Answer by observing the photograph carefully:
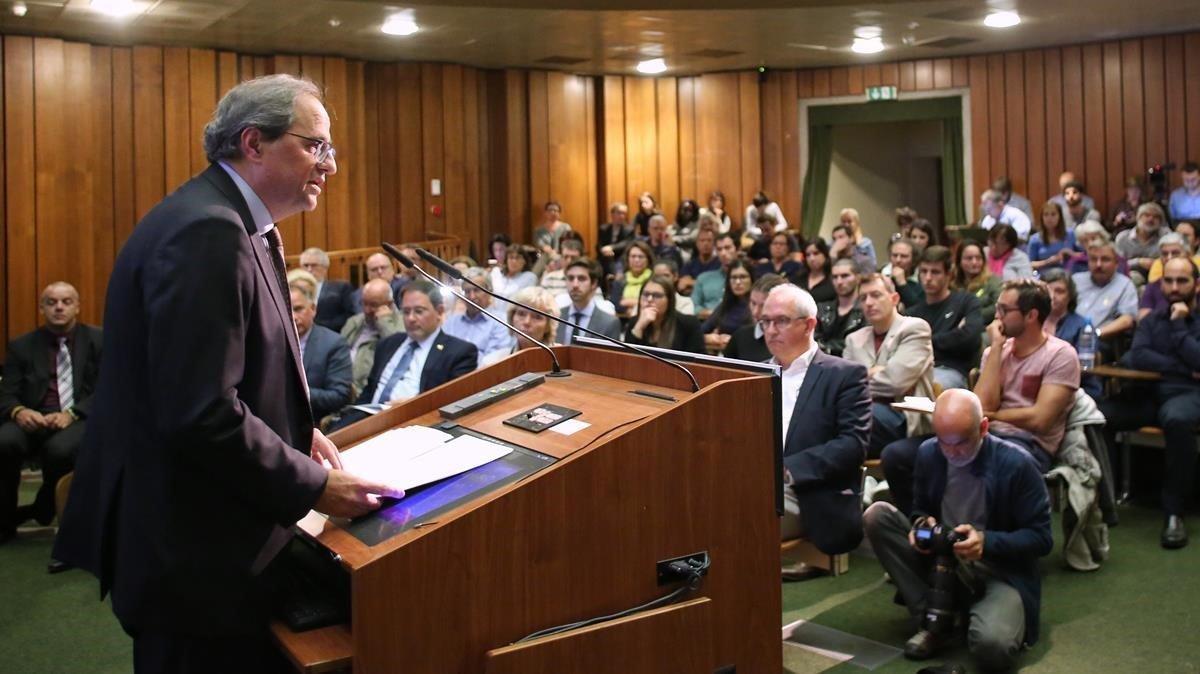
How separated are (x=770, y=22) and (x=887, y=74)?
3221mm

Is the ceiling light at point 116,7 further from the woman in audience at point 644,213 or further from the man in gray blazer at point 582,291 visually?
the woman in audience at point 644,213

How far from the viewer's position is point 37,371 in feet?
17.0

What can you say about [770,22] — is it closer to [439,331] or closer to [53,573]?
[439,331]

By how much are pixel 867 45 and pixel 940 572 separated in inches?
339

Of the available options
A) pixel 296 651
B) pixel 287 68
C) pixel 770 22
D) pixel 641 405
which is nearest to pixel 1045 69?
pixel 770 22

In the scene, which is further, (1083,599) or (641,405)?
(1083,599)

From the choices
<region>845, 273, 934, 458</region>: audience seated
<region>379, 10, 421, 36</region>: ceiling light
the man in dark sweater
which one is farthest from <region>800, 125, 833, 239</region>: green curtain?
<region>845, 273, 934, 458</region>: audience seated

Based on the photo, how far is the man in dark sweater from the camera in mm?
5379

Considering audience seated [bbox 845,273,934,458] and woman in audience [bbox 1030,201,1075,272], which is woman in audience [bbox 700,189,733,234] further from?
audience seated [bbox 845,273,934,458]

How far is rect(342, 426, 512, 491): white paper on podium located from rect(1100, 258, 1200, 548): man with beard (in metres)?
3.61

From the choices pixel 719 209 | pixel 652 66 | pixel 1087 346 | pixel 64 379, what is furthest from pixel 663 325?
pixel 719 209

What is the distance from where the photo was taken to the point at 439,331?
4824 mm

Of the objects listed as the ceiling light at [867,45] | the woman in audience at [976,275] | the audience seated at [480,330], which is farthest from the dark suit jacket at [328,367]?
the ceiling light at [867,45]

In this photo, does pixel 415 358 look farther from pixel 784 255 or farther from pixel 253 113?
pixel 784 255
